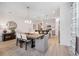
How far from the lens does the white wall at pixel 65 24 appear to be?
2.32 meters

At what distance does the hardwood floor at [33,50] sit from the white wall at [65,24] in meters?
0.13

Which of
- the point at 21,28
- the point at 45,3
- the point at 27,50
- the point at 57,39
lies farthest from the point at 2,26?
the point at 57,39

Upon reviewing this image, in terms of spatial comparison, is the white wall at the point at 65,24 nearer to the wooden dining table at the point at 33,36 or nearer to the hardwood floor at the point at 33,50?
the hardwood floor at the point at 33,50

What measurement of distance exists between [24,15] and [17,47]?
2.24 feet

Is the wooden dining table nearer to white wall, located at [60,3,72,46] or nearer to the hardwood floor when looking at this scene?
the hardwood floor

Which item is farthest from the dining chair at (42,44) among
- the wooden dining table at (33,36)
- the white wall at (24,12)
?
the white wall at (24,12)

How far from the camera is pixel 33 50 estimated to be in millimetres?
2393

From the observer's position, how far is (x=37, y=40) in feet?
7.88

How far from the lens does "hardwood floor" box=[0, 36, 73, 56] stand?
7.76 feet

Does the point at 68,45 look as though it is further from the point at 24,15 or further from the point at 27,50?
the point at 24,15

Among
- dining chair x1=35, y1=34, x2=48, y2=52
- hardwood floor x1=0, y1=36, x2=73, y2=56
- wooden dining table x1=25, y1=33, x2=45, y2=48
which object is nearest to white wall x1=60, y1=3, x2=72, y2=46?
hardwood floor x1=0, y1=36, x2=73, y2=56

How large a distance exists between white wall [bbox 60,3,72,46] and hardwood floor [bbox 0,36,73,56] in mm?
133

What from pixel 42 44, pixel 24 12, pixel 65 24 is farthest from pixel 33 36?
pixel 65 24

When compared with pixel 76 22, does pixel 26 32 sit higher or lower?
lower
